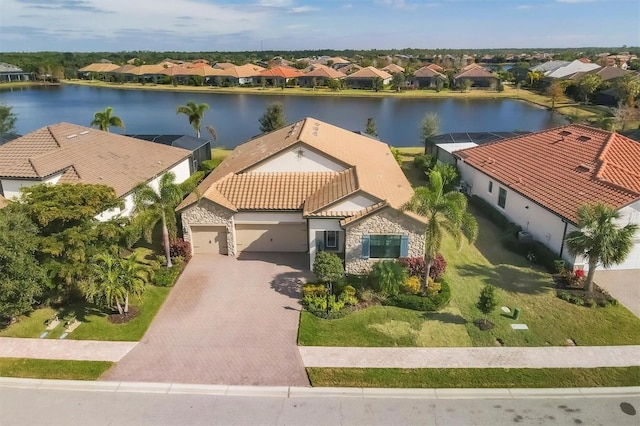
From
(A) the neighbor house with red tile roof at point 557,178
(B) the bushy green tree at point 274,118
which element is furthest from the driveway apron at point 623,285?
(B) the bushy green tree at point 274,118

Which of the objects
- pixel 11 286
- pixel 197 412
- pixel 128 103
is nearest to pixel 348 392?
pixel 197 412

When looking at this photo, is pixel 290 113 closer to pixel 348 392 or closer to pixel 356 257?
pixel 356 257

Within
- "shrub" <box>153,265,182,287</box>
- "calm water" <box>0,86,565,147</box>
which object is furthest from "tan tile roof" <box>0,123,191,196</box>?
"calm water" <box>0,86,565,147</box>

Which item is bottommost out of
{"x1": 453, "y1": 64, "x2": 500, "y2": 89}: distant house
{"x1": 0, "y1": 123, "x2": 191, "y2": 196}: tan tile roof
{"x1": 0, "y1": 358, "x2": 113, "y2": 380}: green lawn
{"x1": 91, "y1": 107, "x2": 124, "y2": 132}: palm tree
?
{"x1": 0, "y1": 358, "x2": 113, "y2": 380}: green lawn

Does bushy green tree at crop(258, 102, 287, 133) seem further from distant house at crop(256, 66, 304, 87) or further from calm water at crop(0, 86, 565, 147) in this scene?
distant house at crop(256, 66, 304, 87)

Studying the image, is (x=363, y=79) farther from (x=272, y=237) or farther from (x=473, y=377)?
(x=473, y=377)

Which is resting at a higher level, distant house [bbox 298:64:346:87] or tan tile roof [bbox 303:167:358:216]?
distant house [bbox 298:64:346:87]

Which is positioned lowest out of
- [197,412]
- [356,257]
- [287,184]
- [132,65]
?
[197,412]
